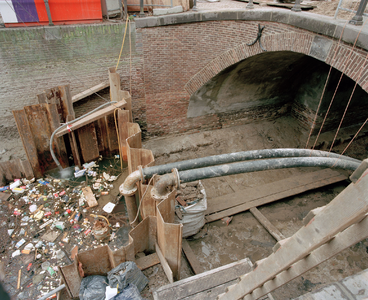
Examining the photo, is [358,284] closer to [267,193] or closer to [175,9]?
[267,193]

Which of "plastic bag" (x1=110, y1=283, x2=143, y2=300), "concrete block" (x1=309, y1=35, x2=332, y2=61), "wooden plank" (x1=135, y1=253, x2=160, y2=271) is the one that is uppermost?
"concrete block" (x1=309, y1=35, x2=332, y2=61)

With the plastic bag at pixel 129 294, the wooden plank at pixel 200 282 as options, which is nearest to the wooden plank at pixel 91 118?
the plastic bag at pixel 129 294

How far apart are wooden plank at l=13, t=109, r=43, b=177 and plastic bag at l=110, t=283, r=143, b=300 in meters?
4.18

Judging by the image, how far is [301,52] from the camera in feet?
19.1

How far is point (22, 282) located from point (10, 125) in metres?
4.53

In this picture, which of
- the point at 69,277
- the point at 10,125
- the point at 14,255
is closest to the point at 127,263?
the point at 69,277

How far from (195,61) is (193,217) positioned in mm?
4596

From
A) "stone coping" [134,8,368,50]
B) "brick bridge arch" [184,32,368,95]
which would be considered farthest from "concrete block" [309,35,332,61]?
"stone coping" [134,8,368,50]

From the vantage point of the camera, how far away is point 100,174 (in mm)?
6723

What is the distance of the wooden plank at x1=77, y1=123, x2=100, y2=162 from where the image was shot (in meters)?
6.57

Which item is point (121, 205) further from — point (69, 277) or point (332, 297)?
point (332, 297)

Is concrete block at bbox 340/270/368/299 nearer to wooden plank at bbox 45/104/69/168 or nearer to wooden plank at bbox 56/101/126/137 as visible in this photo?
wooden plank at bbox 56/101/126/137

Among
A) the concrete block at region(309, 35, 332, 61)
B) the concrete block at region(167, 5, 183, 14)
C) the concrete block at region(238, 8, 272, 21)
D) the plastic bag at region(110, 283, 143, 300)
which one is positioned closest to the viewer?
the plastic bag at region(110, 283, 143, 300)

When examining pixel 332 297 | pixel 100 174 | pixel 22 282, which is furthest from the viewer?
pixel 100 174
